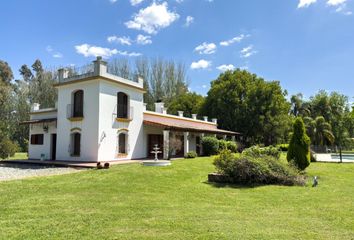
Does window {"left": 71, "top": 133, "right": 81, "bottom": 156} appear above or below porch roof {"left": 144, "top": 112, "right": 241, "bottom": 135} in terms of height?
below

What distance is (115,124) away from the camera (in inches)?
773

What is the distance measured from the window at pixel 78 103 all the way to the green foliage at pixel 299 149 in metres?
13.7

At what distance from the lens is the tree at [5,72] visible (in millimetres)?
43647

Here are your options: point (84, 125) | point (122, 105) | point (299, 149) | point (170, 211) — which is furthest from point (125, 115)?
point (170, 211)

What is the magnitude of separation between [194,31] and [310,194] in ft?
55.4

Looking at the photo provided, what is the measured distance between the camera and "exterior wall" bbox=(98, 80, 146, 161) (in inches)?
732

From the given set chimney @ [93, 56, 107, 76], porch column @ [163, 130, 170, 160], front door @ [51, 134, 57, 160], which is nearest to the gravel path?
front door @ [51, 134, 57, 160]

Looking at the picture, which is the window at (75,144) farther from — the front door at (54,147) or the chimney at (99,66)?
the chimney at (99,66)

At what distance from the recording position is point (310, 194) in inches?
338

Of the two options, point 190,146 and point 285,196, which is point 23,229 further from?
point 190,146

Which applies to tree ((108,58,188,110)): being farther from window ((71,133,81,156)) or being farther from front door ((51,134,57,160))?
window ((71,133,81,156))

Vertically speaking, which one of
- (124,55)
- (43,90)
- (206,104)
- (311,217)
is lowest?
(311,217)

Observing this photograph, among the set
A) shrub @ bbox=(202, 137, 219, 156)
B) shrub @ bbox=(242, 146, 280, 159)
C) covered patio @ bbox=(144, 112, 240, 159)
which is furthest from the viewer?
shrub @ bbox=(202, 137, 219, 156)

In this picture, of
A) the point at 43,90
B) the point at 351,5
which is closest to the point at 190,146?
the point at 351,5
